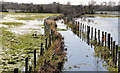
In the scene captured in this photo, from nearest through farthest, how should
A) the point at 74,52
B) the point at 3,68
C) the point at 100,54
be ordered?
the point at 3,68 < the point at 100,54 < the point at 74,52

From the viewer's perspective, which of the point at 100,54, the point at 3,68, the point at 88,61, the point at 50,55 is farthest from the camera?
the point at 100,54

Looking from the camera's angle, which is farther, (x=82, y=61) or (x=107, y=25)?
(x=107, y=25)

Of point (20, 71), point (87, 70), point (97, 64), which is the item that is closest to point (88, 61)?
point (97, 64)

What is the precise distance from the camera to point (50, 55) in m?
11.4

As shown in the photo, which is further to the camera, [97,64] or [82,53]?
[82,53]

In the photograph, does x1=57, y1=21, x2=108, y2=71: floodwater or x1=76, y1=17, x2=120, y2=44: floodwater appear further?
x1=76, y1=17, x2=120, y2=44: floodwater

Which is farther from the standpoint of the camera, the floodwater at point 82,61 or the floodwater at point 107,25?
the floodwater at point 107,25

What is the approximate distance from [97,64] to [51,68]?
10.9ft

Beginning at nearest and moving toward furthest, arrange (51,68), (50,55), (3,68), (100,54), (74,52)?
(51,68)
(3,68)
(50,55)
(100,54)
(74,52)

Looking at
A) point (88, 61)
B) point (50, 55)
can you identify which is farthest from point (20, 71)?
point (88, 61)

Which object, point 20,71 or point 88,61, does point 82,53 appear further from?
point 20,71

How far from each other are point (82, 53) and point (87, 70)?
360 centimetres

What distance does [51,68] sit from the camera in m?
9.38

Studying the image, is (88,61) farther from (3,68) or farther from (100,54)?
(3,68)
